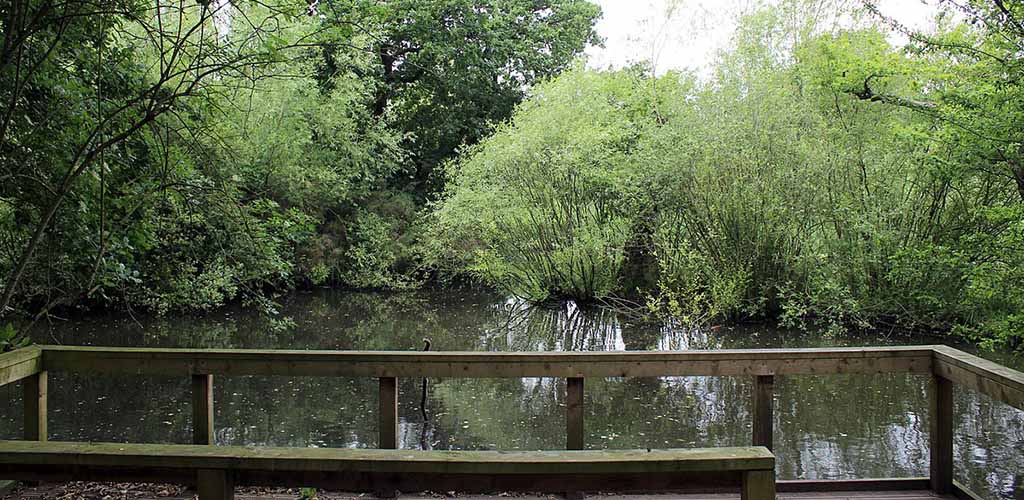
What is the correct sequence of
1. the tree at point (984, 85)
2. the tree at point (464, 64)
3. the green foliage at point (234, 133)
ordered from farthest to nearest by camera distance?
the tree at point (464, 64) < the tree at point (984, 85) < the green foliage at point (234, 133)

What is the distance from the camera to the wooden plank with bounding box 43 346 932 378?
3574 millimetres

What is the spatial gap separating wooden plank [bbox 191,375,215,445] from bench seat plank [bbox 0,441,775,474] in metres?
1.32

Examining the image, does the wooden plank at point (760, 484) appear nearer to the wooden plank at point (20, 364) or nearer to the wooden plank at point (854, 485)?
the wooden plank at point (854, 485)

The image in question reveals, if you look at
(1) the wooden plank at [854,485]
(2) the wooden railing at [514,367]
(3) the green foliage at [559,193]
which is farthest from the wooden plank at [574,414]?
(3) the green foliage at [559,193]

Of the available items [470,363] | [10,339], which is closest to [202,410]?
[10,339]

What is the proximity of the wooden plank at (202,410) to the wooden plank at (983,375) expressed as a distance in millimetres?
3293

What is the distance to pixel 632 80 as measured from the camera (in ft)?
58.7

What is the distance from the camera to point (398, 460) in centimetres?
224

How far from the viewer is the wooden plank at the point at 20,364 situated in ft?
11.0

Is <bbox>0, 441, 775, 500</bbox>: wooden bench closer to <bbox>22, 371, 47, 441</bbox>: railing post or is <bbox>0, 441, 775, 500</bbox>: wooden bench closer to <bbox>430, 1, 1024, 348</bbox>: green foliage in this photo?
<bbox>22, 371, 47, 441</bbox>: railing post

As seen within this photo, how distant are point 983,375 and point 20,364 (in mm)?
4077

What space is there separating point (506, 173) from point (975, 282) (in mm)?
10102

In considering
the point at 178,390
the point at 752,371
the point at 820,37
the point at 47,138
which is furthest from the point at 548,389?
the point at 820,37

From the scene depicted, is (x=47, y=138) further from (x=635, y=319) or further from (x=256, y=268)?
(x=635, y=319)
